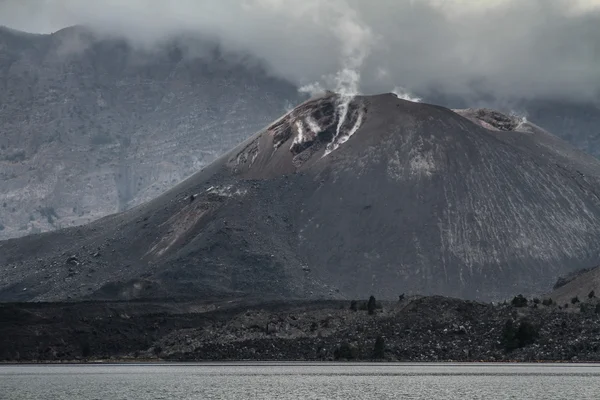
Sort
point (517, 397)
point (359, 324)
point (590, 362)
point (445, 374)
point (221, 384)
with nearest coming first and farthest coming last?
point (517, 397) → point (221, 384) → point (445, 374) → point (590, 362) → point (359, 324)

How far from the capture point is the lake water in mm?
112000

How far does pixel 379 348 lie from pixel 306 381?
3812 cm

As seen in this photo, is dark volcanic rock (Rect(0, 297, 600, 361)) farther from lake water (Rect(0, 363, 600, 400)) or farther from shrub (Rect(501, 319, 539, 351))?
lake water (Rect(0, 363, 600, 400))

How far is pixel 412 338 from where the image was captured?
570 ft

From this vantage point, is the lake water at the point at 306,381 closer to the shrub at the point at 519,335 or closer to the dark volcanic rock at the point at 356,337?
the shrub at the point at 519,335

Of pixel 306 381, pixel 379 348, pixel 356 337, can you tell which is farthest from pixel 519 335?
pixel 306 381

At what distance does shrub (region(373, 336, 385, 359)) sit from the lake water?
5658 millimetres

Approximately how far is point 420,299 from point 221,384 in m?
63.0

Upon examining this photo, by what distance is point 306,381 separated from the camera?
134 metres

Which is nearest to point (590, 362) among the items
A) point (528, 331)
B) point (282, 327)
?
point (528, 331)

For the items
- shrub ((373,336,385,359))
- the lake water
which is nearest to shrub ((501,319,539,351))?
the lake water

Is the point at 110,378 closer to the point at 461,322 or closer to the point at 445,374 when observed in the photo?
the point at 445,374

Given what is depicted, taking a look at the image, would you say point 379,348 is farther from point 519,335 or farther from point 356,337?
point 519,335

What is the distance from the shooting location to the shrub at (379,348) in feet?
559
